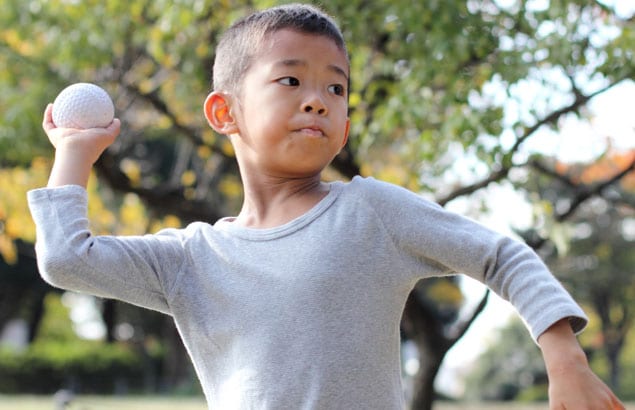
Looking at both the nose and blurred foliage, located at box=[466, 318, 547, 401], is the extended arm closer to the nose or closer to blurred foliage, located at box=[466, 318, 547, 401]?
the nose

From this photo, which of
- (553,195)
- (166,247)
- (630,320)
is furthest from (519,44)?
(630,320)

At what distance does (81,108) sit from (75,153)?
118 mm

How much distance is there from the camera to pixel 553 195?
87.8ft

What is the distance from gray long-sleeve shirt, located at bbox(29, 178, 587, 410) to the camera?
6.16 feet

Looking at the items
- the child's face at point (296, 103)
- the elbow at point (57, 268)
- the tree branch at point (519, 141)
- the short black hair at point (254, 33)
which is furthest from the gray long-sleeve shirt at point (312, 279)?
the tree branch at point (519, 141)

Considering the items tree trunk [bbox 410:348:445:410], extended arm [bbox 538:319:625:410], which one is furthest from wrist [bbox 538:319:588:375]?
tree trunk [bbox 410:348:445:410]

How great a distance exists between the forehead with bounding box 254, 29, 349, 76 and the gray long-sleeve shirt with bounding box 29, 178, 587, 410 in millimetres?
283

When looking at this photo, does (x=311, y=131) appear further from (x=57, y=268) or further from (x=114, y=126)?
(x=57, y=268)

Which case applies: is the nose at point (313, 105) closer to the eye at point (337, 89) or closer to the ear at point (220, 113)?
the eye at point (337, 89)

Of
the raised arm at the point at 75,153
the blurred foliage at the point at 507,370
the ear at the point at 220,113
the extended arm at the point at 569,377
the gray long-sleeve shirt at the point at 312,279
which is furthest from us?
the blurred foliage at the point at 507,370

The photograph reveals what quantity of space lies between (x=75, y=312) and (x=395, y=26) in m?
30.9

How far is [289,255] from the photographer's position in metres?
1.96

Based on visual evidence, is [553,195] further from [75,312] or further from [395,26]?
[395,26]

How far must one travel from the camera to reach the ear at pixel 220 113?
2.20 meters
